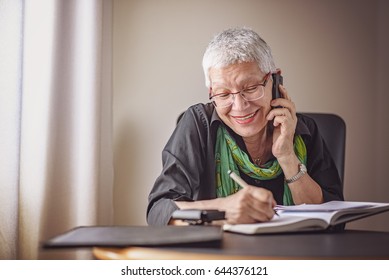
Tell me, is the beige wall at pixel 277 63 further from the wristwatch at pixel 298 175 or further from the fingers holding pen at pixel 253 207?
the fingers holding pen at pixel 253 207

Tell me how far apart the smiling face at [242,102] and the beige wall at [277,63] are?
0.33 ft

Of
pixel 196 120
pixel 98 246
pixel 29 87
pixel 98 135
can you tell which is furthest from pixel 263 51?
pixel 98 246

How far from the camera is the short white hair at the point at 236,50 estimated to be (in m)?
1.13

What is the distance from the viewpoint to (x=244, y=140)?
1.17 meters

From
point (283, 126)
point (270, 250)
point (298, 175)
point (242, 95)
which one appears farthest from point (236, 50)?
point (270, 250)

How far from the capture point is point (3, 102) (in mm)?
1086

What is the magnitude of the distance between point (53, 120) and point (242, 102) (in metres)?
0.45

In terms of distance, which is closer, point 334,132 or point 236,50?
point 236,50

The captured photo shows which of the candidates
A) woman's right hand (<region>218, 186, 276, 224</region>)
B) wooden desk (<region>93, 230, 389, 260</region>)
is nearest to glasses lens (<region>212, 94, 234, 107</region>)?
woman's right hand (<region>218, 186, 276, 224</region>)

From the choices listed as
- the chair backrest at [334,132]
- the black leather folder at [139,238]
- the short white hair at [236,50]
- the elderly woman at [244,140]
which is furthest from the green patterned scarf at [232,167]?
the black leather folder at [139,238]

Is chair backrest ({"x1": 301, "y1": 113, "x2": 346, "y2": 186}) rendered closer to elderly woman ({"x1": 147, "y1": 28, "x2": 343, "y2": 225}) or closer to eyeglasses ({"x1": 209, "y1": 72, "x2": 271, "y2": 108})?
elderly woman ({"x1": 147, "y1": 28, "x2": 343, "y2": 225})

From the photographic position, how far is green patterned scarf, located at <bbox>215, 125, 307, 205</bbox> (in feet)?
3.61

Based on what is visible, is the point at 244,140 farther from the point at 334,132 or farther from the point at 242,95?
the point at 334,132

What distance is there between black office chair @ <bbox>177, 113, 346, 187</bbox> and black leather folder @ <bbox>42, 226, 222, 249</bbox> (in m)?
0.70
